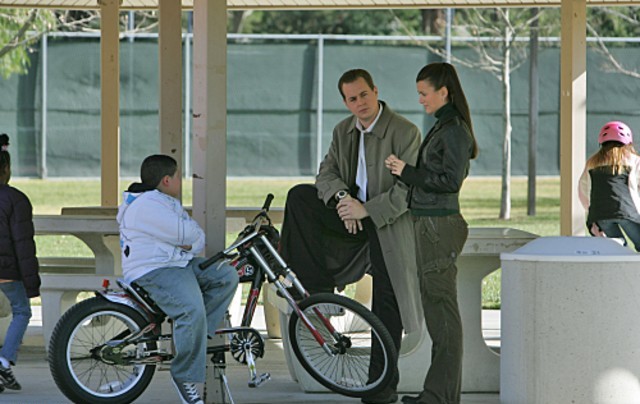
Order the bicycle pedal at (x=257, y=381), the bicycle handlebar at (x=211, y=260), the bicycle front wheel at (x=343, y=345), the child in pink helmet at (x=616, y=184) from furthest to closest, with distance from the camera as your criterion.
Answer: the child in pink helmet at (x=616, y=184) → the bicycle front wheel at (x=343, y=345) → the bicycle handlebar at (x=211, y=260) → the bicycle pedal at (x=257, y=381)

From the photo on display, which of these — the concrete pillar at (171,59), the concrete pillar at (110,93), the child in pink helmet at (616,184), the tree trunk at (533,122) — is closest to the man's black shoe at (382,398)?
the concrete pillar at (171,59)

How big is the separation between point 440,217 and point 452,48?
22145 millimetres

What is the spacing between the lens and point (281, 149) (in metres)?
27.9

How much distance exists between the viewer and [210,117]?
292 inches

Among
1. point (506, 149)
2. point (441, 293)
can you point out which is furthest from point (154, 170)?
point (506, 149)

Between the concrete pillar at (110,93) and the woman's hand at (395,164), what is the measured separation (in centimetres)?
597

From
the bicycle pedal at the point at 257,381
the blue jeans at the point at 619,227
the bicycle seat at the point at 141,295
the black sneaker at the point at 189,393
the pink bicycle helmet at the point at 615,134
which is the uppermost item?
the pink bicycle helmet at the point at 615,134

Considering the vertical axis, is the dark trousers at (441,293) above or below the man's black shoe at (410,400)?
above

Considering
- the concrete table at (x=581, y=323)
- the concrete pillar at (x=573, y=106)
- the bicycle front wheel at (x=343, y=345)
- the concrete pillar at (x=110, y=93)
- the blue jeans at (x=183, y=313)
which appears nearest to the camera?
the concrete table at (x=581, y=323)

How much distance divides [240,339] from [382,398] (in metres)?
0.90

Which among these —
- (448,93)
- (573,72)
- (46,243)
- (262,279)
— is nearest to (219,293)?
(262,279)

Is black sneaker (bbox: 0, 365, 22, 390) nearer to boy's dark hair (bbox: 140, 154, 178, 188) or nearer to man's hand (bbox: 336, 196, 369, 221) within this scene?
boy's dark hair (bbox: 140, 154, 178, 188)

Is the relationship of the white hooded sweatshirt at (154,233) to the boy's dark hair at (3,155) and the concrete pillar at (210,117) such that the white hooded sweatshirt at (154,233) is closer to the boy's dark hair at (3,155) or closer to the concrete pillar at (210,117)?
the concrete pillar at (210,117)

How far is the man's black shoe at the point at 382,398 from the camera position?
24.4ft
